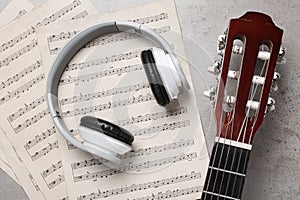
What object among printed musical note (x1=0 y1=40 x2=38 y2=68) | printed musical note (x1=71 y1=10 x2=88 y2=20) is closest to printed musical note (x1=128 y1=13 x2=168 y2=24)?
printed musical note (x1=71 y1=10 x2=88 y2=20)

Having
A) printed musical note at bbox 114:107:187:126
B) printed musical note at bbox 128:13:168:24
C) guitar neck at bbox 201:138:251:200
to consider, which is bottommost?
guitar neck at bbox 201:138:251:200

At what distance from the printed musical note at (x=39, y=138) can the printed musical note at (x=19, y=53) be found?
0.15 meters

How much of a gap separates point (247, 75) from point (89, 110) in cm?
31

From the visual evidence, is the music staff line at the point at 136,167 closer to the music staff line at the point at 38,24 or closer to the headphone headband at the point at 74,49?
the headphone headband at the point at 74,49

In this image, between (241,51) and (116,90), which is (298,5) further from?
(116,90)

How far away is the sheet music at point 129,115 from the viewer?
3.54 feet

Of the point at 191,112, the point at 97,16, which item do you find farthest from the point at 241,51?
the point at 97,16

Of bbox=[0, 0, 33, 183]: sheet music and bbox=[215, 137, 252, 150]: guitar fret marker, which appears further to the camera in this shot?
bbox=[0, 0, 33, 183]: sheet music

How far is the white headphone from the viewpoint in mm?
1026

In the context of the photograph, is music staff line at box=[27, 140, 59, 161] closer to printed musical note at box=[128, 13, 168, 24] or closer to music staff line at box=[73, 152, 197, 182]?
music staff line at box=[73, 152, 197, 182]

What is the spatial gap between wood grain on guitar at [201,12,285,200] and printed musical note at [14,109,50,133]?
0.32 metres

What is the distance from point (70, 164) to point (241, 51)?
0.38 metres

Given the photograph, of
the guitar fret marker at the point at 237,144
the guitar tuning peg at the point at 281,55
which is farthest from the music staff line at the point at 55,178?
the guitar tuning peg at the point at 281,55

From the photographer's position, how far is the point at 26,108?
1.13 metres
